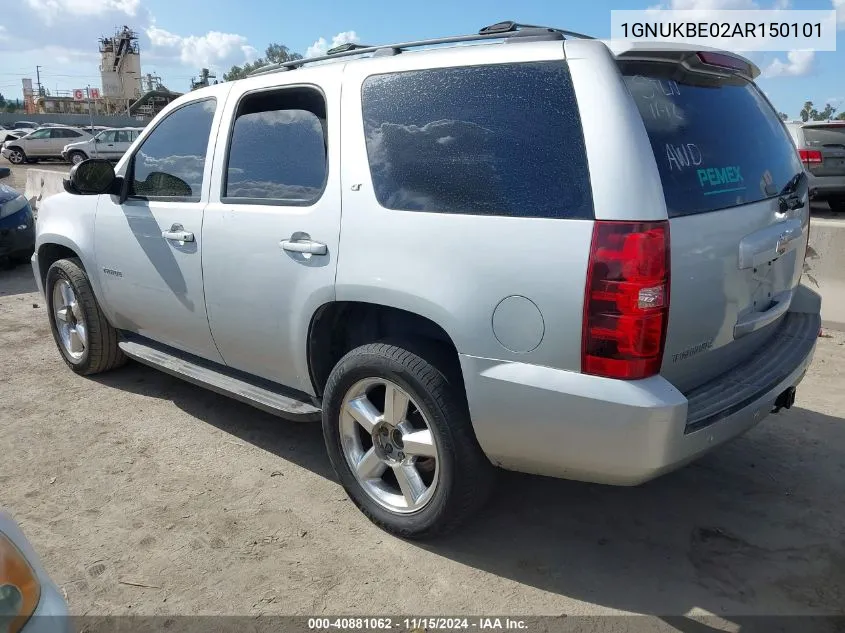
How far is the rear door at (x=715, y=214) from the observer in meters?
2.37

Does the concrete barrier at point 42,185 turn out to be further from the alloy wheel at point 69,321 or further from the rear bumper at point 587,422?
the rear bumper at point 587,422

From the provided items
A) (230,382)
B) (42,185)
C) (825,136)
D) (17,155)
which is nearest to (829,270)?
(230,382)

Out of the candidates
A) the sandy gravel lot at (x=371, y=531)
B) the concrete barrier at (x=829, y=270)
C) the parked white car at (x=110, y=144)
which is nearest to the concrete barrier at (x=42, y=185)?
the sandy gravel lot at (x=371, y=531)

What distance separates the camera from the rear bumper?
227 cm

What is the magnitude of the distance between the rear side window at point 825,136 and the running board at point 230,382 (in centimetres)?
1038

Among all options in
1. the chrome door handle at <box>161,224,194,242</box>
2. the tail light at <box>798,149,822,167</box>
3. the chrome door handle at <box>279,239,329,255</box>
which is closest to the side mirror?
the chrome door handle at <box>161,224,194,242</box>

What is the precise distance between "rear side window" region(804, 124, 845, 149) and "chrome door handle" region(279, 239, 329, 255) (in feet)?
34.1

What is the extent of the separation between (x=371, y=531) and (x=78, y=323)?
9.54 feet

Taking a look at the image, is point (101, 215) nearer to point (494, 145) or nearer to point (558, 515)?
point (494, 145)

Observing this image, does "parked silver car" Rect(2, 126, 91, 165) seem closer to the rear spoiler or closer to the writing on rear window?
the rear spoiler

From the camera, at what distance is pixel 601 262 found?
2.25 m

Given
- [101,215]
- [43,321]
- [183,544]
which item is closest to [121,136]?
[43,321]

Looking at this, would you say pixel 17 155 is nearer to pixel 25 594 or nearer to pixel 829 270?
pixel 829 270

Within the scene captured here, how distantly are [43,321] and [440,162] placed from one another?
17.4 feet
